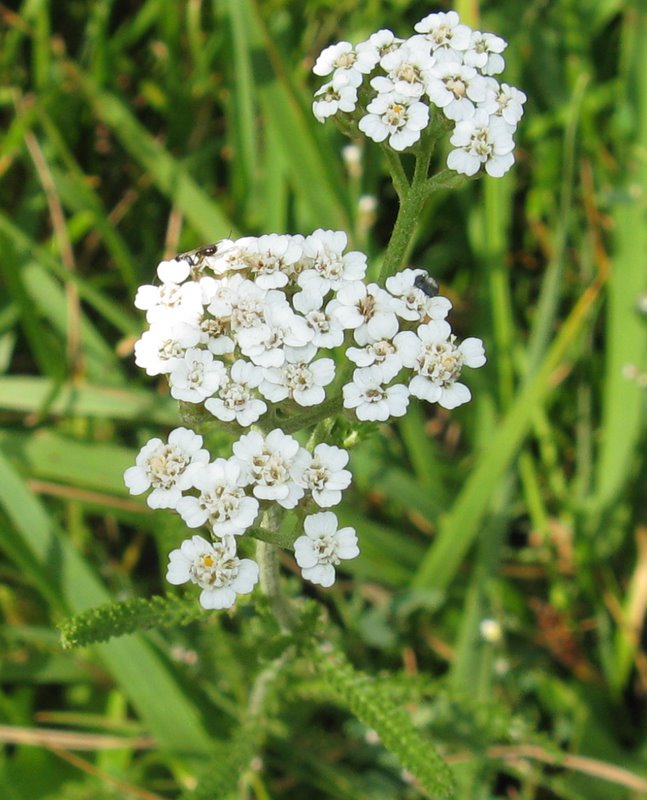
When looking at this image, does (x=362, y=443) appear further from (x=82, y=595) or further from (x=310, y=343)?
(x=310, y=343)

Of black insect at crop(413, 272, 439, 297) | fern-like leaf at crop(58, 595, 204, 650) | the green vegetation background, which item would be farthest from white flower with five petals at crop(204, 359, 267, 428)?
the green vegetation background

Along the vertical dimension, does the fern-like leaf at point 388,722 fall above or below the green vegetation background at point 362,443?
below

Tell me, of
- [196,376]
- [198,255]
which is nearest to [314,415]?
Result: [196,376]

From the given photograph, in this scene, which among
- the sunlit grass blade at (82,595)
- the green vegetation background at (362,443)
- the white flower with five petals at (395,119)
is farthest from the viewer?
the green vegetation background at (362,443)

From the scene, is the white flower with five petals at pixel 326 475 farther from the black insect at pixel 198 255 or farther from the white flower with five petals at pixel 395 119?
the white flower with five petals at pixel 395 119

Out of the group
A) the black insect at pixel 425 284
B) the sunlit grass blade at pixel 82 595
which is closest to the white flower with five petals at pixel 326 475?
the black insect at pixel 425 284

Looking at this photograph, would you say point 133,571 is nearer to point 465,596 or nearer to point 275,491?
point 465,596

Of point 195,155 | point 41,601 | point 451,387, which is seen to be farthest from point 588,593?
point 195,155
